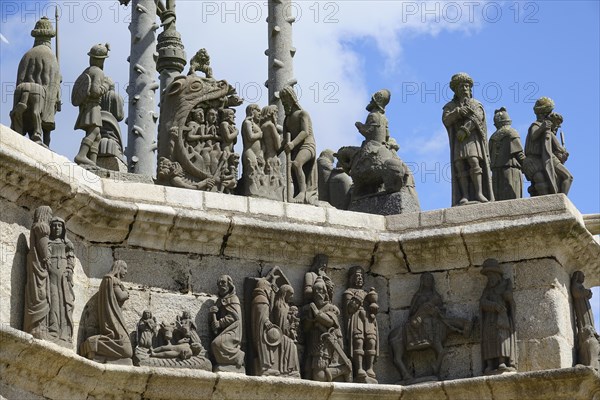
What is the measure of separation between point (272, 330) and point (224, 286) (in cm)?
61

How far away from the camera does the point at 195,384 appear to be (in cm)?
1528

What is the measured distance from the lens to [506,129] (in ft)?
58.3

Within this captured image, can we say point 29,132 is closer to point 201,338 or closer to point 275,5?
point 201,338

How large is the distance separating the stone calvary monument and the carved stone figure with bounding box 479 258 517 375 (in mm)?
20

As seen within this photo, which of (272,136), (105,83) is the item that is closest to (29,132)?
(105,83)

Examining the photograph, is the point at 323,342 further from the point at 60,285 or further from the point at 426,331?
the point at 60,285

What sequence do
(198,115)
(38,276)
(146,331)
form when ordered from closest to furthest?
(38,276), (146,331), (198,115)

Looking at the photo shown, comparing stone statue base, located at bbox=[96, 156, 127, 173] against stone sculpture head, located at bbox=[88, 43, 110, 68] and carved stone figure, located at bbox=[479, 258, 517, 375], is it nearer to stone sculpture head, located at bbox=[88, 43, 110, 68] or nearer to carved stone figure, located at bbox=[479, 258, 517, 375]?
stone sculpture head, located at bbox=[88, 43, 110, 68]

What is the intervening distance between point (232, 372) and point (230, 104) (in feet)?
9.47

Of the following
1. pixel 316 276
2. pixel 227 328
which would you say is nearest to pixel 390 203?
pixel 316 276

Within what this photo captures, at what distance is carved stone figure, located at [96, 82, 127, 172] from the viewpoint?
18.7 metres

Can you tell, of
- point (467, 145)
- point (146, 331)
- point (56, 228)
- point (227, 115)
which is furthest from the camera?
point (467, 145)

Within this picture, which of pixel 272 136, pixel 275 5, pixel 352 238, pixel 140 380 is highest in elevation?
pixel 275 5

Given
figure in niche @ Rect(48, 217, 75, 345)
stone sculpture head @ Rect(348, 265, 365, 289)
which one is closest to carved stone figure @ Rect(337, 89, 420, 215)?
stone sculpture head @ Rect(348, 265, 365, 289)
